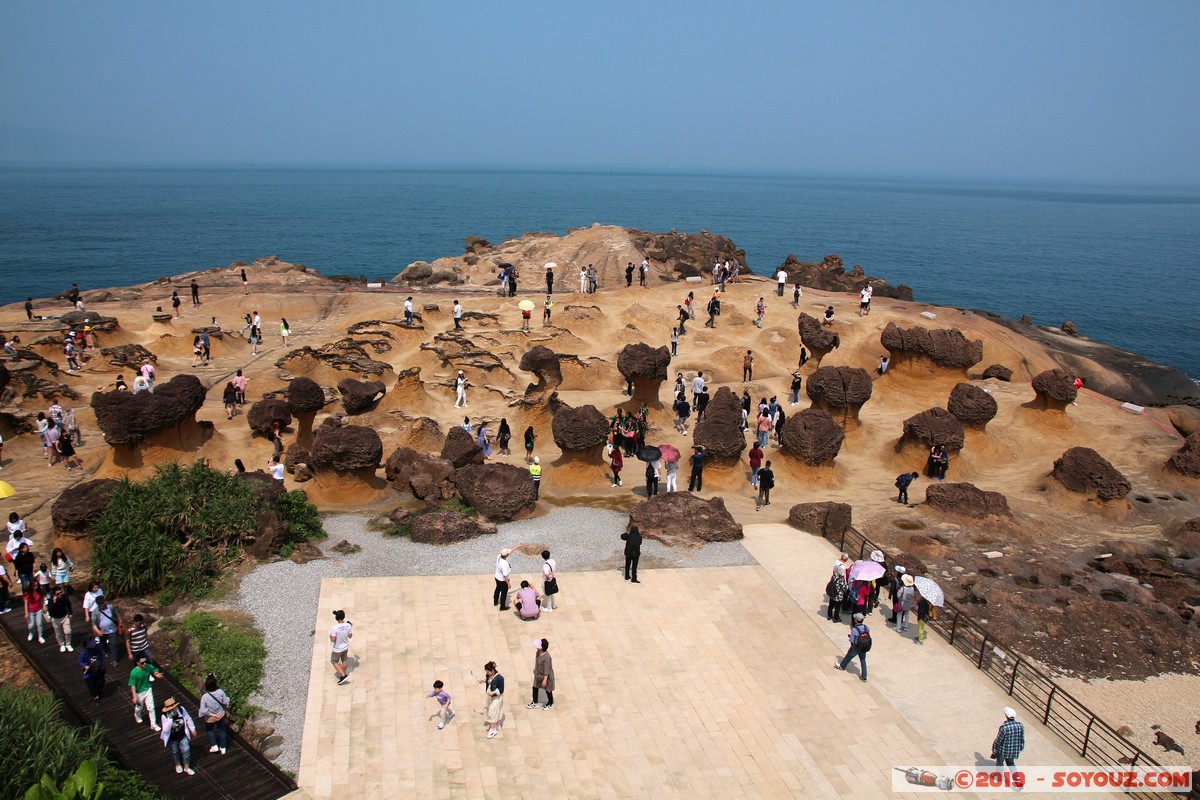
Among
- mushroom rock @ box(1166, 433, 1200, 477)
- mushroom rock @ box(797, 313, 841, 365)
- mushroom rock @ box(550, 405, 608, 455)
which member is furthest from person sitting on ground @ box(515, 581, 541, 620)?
mushroom rock @ box(797, 313, 841, 365)

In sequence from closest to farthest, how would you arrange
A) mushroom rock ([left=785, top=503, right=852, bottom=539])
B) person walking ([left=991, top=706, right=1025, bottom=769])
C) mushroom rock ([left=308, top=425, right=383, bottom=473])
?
1. person walking ([left=991, top=706, right=1025, bottom=769])
2. mushroom rock ([left=785, top=503, right=852, bottom=539])
3. mushroom rock ([left=308, top=425, right=383, bottom=473])

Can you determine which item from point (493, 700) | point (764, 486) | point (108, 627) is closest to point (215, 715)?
point (108, 627)

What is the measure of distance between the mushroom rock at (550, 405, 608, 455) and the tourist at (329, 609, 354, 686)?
10.6m

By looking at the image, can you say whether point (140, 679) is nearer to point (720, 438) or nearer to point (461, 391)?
point (720, 438)

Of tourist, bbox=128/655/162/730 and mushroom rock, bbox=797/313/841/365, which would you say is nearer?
tourist, bbox=128/655/162/730

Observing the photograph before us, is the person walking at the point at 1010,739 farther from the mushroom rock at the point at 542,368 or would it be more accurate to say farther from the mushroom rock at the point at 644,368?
the mushroom rock at the point at 542,368

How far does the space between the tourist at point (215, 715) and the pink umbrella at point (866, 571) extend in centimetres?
1097

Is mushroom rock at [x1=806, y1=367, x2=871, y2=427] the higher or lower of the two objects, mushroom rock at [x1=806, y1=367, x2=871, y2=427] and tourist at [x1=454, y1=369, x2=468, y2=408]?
the higher

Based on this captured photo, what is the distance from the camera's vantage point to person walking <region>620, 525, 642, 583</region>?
1658cm

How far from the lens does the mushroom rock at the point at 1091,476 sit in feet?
79.3

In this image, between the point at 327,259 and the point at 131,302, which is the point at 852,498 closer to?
the point at 131,302

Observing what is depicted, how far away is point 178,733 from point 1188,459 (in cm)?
2908

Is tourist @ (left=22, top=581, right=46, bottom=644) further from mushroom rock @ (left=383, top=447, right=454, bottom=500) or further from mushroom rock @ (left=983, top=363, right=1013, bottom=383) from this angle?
mushroom rock @ (left=983, top=363, right=1013, bottom=383)

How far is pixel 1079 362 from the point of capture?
148ft
